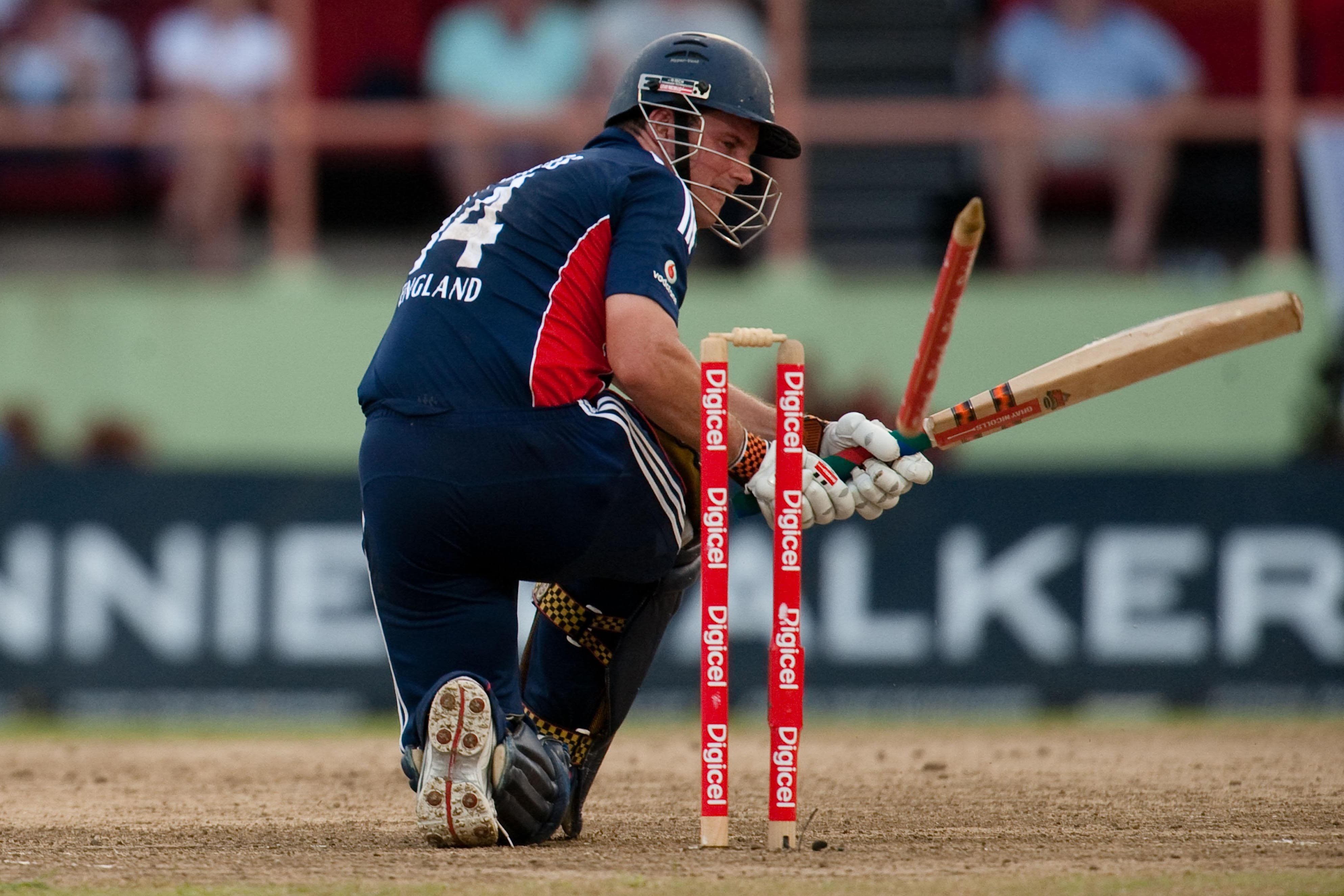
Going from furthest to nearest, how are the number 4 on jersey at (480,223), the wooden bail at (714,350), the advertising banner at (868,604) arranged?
the advertising banner at (868,604) → the number 4 on jersey at (480,223) → the wooden bail at (714,350)

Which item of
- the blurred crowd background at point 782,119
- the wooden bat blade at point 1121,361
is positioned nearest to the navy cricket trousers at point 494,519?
the wooden bat blade at point 1121,361

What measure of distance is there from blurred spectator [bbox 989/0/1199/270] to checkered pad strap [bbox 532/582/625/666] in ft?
26.2

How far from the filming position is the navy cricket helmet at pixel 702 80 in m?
5.24

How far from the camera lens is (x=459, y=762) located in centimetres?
488

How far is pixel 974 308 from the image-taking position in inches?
500

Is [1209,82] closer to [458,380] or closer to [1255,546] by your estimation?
[1255,546]

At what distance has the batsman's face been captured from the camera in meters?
5.31

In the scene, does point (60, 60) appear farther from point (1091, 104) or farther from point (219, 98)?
point (1091, 104)

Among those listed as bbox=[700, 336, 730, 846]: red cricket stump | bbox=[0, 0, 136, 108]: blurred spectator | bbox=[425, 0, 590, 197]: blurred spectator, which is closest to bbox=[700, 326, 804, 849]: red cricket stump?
bbox=[700, 336, 730, 846]: red cricket stump

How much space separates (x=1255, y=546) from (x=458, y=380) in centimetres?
691

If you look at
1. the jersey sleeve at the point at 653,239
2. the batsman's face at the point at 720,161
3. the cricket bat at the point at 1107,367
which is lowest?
the cricket bat at the point at 1107,367

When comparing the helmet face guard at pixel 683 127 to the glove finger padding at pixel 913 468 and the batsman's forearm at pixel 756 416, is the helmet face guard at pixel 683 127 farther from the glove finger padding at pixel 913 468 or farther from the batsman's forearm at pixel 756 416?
the glove finger padding at pixel 913 468

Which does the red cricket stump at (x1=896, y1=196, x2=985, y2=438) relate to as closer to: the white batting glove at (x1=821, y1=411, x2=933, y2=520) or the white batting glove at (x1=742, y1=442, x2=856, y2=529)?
the white batting glove at (x1=821, y1=411, x2=933, y2=520)

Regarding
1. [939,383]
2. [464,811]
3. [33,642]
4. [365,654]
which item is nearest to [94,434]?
[33,642]
